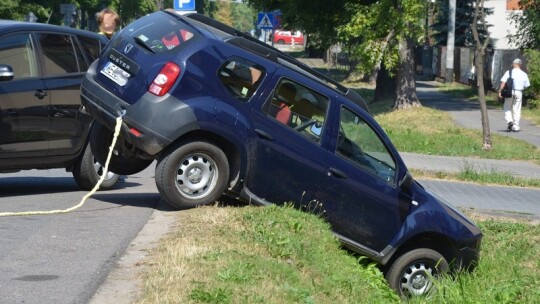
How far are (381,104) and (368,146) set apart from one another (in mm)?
27666

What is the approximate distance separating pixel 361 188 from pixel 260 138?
41.9 inches

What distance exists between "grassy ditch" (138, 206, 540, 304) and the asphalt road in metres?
0.41

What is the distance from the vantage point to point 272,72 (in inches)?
392

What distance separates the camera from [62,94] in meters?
11.7

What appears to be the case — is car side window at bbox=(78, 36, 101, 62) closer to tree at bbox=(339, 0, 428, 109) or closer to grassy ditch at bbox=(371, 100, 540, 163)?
grassy ditch at bbox=(371, 100, 540, 163)

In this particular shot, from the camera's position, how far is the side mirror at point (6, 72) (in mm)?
11094

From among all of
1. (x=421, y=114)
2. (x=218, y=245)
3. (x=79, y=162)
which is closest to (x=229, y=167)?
(x=218, y=245)

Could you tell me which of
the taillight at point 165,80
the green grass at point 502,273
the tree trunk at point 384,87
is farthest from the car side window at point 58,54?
the tree trunk at point 384,87

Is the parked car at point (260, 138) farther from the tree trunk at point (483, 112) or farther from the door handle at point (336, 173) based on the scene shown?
the tree trunk at point (483, 112)

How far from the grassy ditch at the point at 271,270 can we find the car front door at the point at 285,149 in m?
0.28

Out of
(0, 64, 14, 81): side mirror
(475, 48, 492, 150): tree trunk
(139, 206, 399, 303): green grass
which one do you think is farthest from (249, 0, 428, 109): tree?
(139, 206, 399, 303): green grass

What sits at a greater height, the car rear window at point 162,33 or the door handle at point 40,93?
the car rear window at point 162,33

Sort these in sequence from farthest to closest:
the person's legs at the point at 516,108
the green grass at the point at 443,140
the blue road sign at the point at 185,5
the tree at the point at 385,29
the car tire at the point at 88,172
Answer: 1. the tree at the point at 385,29
2. the person's legs at the point at 516,108
3. the blue road sign at the point at 185,5
4. the green grass at the point at 443,140
5. the car tire at the point at 88,172

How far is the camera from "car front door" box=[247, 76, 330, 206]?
982 centimetres
